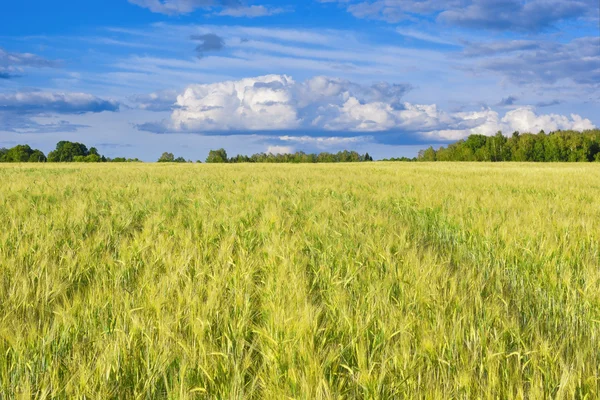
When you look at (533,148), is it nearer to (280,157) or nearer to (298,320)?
(280,157)

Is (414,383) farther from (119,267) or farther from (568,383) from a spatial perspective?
(119,267)

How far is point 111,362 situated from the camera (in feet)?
5.31

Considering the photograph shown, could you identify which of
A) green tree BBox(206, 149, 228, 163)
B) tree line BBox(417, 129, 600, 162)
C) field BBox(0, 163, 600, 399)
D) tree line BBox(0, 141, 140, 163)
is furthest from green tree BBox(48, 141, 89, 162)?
field BBox(0, 163, 600, 399)

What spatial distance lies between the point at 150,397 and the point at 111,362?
0.65 feet

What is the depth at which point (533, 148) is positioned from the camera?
83.9 m

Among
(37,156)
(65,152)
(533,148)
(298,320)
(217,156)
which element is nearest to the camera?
(298,320)

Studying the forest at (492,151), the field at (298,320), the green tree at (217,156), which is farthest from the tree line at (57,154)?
the field at (298,320)

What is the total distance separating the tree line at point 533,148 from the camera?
79.8m

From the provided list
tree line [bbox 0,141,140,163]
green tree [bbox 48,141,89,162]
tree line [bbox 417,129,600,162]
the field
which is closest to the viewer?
the field

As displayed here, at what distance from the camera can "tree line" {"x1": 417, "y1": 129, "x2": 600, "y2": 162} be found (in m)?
79.8

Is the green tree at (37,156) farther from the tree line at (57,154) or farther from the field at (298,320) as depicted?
the field at (298,320)

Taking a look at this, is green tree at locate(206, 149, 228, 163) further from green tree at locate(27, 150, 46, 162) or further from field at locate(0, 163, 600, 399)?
field at locate(0, 163, 600, 399)

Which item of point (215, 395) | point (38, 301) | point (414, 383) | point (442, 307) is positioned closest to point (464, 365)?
point (414, 383)

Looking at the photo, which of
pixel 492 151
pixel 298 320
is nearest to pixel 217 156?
pixel 492 151
